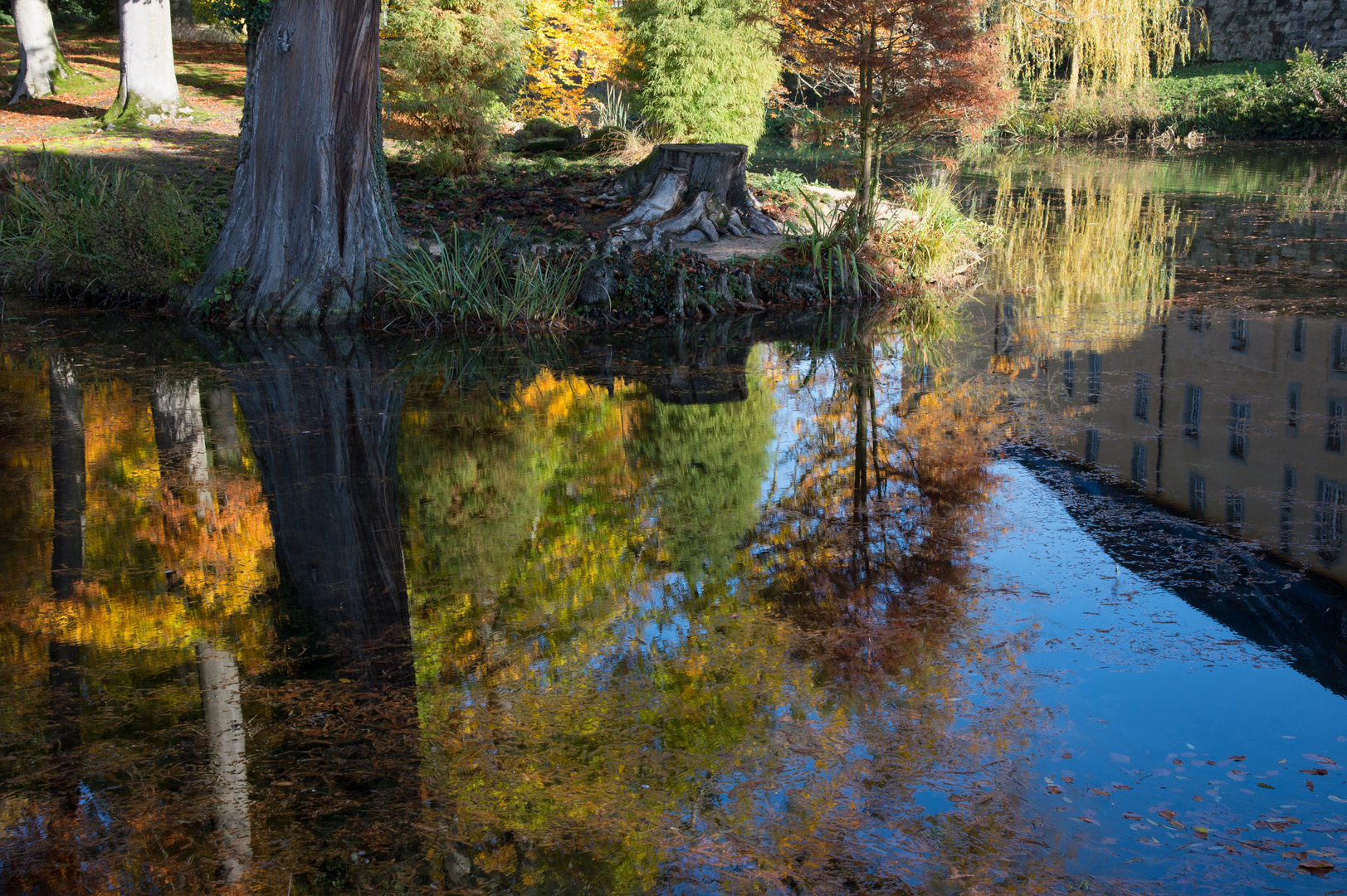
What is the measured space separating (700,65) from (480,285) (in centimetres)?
982

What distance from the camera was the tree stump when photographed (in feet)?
44.6

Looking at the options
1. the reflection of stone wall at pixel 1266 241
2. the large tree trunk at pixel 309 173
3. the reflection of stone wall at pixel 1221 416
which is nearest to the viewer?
the reflection of stone wall at pixel 1221 416

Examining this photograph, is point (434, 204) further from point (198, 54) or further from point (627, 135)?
point (198, 54)

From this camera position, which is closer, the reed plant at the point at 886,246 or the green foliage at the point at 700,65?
the reed plant at the point at 886,246

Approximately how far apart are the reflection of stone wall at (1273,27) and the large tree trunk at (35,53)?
3674 cm

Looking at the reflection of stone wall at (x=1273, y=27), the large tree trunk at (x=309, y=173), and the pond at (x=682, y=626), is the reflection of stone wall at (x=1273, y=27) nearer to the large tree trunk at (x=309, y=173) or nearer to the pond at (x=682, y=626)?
the pond at (x=682, y=626)

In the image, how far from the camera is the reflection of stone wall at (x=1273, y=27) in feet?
117

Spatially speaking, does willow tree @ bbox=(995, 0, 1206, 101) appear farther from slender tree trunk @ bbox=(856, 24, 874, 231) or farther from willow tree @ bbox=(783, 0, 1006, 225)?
slender tree trunk @ bbox=(856, 24, 874, 231)

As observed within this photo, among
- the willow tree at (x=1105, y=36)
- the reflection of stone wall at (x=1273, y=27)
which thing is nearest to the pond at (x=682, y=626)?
the willow tree at (x=1105, y=36)

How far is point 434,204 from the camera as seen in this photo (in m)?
15.2

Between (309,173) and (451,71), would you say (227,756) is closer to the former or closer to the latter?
(309,173)

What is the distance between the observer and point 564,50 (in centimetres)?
2208

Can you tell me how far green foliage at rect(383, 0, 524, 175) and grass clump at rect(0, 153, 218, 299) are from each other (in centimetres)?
466

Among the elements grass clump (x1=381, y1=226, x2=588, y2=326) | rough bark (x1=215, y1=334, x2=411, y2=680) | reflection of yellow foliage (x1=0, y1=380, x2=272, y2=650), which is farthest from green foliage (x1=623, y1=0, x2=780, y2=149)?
reflection of yellow foliage (x1=0, y1=380, x2=272, y2=650)
